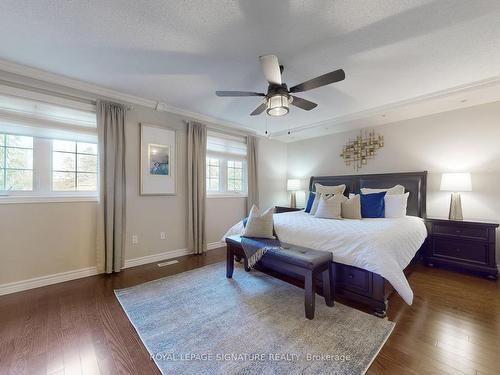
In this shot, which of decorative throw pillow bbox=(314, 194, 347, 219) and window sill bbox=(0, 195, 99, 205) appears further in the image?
decorative throw pillow bbox=(314, 194, 347, 219)

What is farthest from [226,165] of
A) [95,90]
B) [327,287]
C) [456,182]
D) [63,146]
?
[456,182]

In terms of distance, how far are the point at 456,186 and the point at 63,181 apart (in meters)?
5.43

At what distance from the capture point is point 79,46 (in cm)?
210

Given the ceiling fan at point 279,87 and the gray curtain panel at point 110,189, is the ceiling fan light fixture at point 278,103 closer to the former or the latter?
the ceiling fan at point 279,87

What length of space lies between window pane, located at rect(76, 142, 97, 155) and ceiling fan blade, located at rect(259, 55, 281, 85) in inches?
103

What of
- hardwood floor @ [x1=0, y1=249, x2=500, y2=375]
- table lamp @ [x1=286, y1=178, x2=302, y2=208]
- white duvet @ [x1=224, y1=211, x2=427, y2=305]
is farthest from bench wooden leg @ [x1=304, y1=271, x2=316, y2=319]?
table lamp @ [x1=286, y1=178, x2=302, y2=208]

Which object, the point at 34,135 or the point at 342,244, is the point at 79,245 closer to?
the point at 34,135

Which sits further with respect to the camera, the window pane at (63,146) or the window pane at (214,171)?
the window pane at (214,171)

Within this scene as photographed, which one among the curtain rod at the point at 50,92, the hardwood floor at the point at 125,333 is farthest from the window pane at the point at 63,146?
the hardwood floor at the point at 125,333

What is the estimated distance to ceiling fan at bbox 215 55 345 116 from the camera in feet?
6.37

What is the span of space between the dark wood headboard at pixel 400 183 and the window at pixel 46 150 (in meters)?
4.33

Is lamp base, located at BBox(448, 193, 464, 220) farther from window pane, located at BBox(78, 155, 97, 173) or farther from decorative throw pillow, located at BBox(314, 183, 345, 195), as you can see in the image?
window pane, located at BBox(78, 155, 97, 173)

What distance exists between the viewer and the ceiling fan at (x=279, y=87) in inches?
76.4

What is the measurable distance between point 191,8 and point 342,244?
7.92ft
